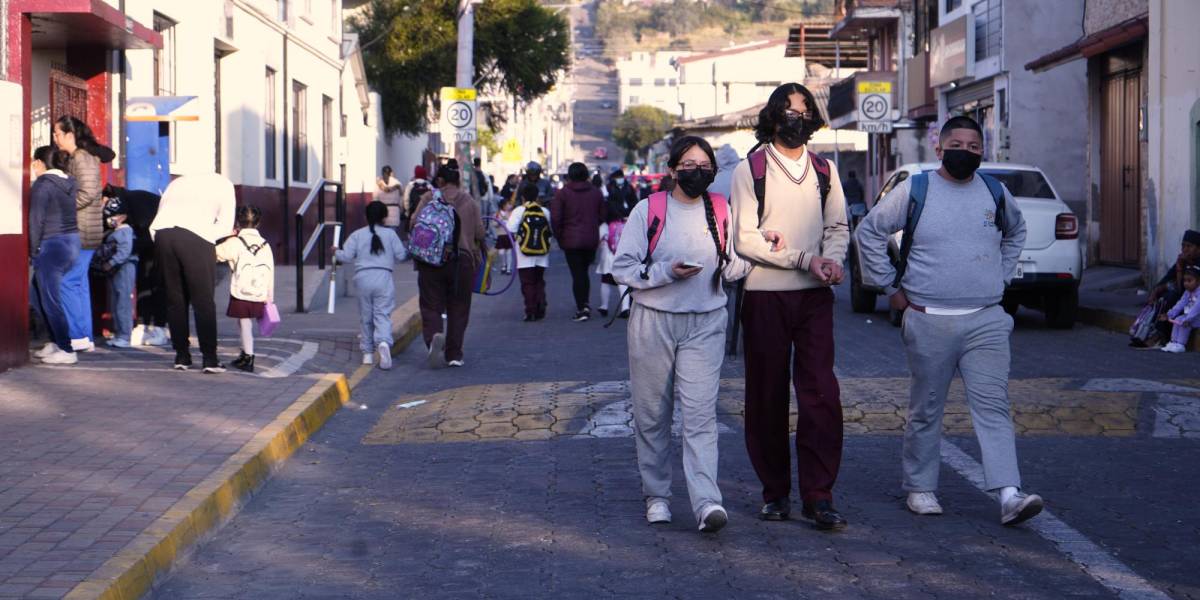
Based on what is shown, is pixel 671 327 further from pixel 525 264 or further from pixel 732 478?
pixel 525 264

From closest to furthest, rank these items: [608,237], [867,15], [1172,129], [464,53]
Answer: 1. [608,237]
2. [1172,129]
3. [464,53]
4. [867,15]

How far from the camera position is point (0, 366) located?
36.7 ft

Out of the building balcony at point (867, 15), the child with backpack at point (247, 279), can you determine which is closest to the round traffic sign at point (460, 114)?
the child with backpack at point (247, 279)

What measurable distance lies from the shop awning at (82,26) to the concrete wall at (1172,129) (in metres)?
11.2

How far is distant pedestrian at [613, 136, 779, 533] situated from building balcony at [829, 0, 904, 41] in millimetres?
35424

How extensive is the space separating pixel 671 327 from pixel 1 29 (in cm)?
695

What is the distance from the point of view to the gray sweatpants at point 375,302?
12.9 meters

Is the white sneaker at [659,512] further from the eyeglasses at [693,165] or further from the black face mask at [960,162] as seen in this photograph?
the black face mask at [960,162]

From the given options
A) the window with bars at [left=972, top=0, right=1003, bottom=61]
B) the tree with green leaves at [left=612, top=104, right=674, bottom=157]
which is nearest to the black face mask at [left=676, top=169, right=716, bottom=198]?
the window with bars at [left=972, top=0, right=1003, bottom=61]

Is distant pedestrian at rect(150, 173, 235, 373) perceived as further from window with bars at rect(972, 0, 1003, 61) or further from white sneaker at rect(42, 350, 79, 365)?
window with bars at rect(972, 0, 1003, 61)

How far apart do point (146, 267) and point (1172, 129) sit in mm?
11652

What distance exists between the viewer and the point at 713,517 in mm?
6348

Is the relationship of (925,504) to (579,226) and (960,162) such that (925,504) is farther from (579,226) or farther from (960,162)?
(579,226)

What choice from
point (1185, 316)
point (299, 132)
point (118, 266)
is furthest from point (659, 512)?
point (299, 132)
